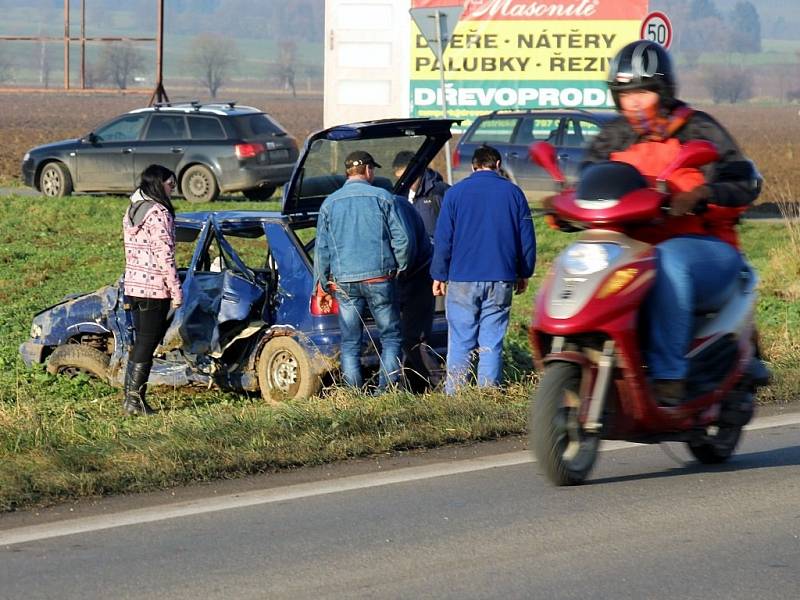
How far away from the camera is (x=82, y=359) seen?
1123 cm

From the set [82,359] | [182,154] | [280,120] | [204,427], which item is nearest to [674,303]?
[204,427]

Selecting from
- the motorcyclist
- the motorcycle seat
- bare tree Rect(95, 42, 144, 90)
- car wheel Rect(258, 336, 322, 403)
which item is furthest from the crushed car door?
bare tree Rect(95, 42, 144, 90)

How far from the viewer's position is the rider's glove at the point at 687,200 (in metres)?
6.76

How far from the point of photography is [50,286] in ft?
56.7

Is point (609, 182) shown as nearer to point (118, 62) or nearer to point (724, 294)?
point (724, 294)

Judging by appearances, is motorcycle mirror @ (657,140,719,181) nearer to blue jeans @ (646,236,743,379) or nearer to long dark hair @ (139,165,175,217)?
blue jeans @ (646,236,743,379)

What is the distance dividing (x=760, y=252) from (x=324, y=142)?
11.6 metres

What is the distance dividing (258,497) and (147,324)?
338 centimetres

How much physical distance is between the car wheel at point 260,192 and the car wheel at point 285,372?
15.2 meters

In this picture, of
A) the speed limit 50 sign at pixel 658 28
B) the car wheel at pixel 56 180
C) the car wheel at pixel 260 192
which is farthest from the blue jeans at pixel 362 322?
the car wheel at pixel 56 180

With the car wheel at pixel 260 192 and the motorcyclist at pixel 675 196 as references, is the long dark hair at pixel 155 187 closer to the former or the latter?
the motorcyclist at pixel 675 196

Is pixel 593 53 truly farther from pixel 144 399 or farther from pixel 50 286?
pixel 144 399

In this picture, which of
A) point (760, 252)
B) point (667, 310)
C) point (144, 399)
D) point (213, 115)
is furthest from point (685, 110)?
point (213, 115)

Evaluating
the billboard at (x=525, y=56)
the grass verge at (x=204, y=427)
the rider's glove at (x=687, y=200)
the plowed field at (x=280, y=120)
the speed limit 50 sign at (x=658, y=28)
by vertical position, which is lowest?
the grass verge at (x=204, y=427)
